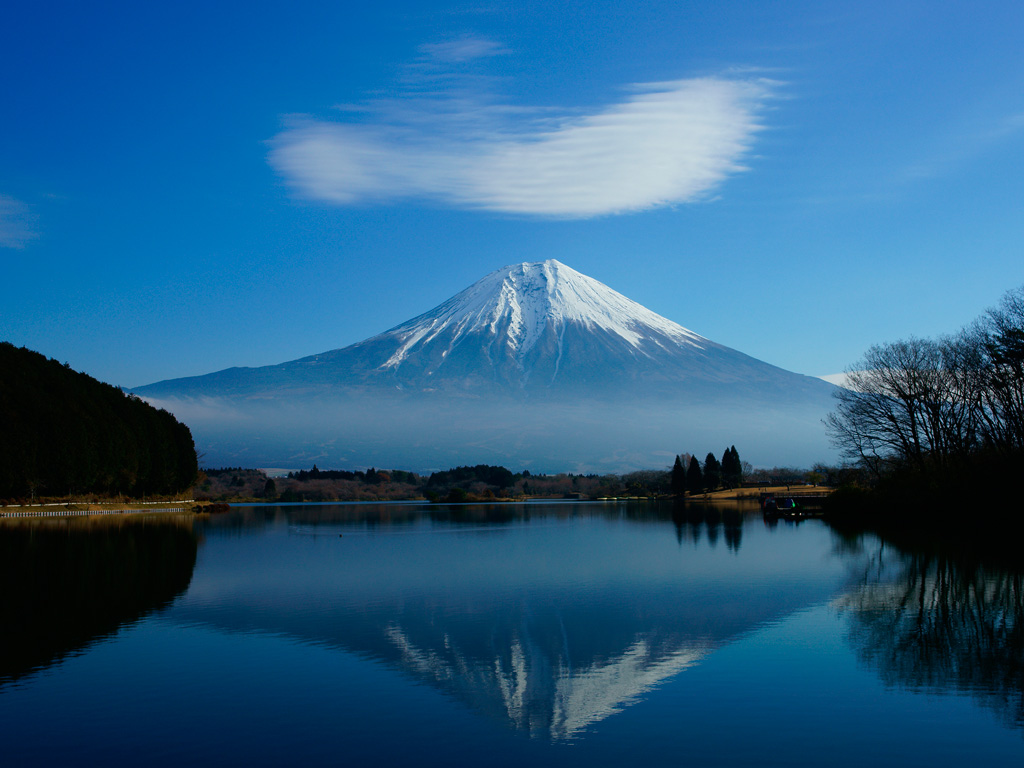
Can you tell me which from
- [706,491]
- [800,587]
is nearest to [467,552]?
[800,587]

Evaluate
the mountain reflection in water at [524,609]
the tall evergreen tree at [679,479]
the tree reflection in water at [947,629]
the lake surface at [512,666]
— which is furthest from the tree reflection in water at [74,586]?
the tall evergreen tree at [679,479]

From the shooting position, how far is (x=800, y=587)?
22625mm

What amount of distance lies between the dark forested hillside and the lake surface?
34.2 metres

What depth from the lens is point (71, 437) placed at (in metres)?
59.5

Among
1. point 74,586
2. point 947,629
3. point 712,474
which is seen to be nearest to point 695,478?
point 712,474

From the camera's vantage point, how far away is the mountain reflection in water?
12445mm

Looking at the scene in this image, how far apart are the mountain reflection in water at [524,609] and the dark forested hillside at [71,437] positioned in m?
29.6

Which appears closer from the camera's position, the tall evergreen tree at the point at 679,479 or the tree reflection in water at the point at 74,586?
the tree reflection in water at the point at 74,586

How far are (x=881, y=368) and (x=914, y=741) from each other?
138 ft

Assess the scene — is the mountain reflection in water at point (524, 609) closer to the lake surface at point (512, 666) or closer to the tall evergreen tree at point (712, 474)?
the lake surface at point (512, 666)

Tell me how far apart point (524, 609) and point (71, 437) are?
A: 51.4 metres

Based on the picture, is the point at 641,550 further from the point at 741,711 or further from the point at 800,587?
the point at 741,711

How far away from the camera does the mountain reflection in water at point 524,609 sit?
490 inches

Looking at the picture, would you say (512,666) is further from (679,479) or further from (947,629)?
(679,479)
